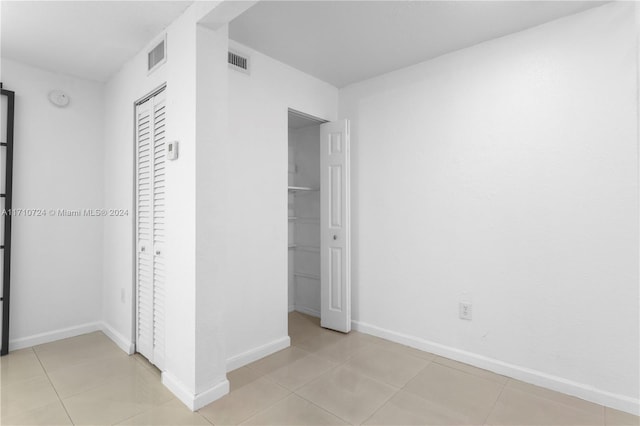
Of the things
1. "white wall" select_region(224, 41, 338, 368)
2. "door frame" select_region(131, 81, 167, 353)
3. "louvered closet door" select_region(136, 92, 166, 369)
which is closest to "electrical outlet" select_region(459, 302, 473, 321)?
"white wall" select_region(224, 41, 338, 368)

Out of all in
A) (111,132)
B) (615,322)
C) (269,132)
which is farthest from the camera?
(111,132)

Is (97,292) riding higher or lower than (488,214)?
lower

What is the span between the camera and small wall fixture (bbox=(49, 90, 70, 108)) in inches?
121

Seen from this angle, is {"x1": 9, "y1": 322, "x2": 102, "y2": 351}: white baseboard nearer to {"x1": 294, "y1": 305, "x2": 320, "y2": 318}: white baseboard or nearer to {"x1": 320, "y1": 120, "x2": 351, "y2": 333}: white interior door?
{"x1": 294, "y1": 305, "x2": 320, "y2": 318}: white baseboard

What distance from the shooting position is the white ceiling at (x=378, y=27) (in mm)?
2180

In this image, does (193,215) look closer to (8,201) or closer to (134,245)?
(134,245)

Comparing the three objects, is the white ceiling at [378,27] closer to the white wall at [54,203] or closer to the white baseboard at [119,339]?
the white wall at [54,203]

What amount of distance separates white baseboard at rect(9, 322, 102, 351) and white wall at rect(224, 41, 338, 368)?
1.77 meters

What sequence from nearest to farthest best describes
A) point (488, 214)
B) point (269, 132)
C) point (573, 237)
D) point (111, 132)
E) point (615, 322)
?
point (615, 322) → point (573, 237) → point (488, 214) → point (269, 132) → point (111, 132)

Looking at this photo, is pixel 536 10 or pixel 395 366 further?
pixel 395 366

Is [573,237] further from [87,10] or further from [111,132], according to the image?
[111,132]

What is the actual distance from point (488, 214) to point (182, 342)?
2.45 m

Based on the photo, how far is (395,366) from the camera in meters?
2.66

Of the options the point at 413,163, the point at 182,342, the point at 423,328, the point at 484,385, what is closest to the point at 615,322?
the point at 484,385
